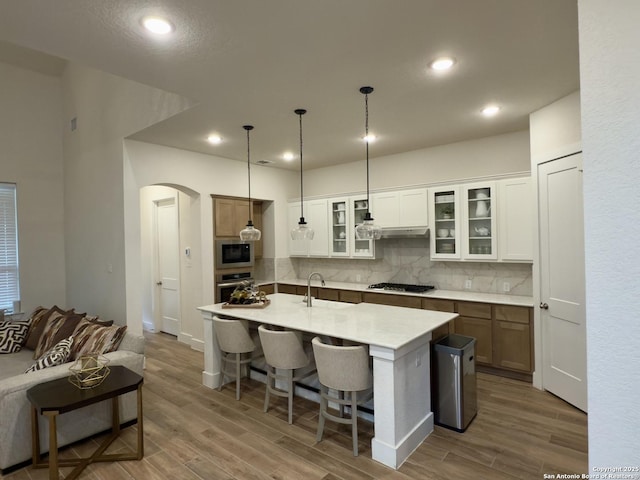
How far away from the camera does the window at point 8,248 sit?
560cm

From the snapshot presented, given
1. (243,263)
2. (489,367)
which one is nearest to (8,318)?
(243,263)

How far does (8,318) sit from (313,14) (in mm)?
6079

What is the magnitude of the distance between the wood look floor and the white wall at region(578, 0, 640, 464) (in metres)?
1.69

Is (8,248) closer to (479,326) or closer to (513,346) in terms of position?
(479,326)

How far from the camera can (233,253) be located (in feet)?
18.6

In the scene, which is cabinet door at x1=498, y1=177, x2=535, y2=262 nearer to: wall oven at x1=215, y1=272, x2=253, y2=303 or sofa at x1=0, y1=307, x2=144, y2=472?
wall oven at x1=215, y1=272, x2=253, y2=303

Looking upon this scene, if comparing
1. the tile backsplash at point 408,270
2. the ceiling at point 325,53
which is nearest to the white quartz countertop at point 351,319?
the tile backsplash at point 408,270

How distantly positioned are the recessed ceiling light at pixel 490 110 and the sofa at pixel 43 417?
4.00 meters

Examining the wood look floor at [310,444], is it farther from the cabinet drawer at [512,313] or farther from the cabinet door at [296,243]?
the cabinet door at [296,243]

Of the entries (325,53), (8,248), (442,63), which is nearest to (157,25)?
(325,53)

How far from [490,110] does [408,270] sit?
252 cm

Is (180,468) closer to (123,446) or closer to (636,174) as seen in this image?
(123,446)

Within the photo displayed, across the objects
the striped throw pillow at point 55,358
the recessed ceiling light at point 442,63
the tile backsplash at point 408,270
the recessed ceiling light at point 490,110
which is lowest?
the striped throw pillow at point 55,358

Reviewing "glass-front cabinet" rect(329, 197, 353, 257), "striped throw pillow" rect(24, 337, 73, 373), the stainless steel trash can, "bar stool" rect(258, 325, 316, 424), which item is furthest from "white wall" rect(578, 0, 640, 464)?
"glass-front cabinet" rect(329, 197, 353, 257)
